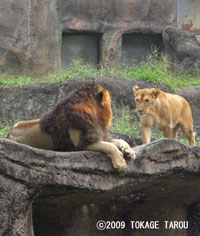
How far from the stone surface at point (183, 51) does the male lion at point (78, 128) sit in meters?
6.92

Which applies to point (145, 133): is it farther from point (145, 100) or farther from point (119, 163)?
point (119, 163)

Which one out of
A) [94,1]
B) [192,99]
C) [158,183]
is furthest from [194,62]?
[158,183]

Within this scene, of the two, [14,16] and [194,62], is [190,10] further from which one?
[14,16]

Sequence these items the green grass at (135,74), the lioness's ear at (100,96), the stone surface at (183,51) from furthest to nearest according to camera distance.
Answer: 1. the stone surface at (183,51)
2. the green grass at (135,74)
3. the lioness's ear at (100,96)

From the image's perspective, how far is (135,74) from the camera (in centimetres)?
1061

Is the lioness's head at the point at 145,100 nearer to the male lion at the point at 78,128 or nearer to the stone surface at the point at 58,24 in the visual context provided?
the male lion at the point at 78,128

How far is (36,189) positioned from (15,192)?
209 millimetres

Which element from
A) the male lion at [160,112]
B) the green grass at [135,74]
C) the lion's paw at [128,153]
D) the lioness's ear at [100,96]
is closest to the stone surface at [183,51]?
the green grass at [135,74]

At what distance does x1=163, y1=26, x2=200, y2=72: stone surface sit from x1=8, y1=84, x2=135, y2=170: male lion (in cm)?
692

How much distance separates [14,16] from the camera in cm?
1100

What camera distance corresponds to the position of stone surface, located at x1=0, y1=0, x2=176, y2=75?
11.0 metres

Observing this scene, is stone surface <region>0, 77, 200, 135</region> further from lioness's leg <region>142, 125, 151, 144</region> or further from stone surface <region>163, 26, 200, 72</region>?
stone surface <region>163, 26, 200, 72</region>

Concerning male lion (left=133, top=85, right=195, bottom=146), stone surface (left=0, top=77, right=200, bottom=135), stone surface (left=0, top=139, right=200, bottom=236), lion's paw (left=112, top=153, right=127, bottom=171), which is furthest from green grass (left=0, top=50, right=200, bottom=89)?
lion's paw (left=112, top=153, right=127, bottom=171)

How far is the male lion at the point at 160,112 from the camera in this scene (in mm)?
7305
